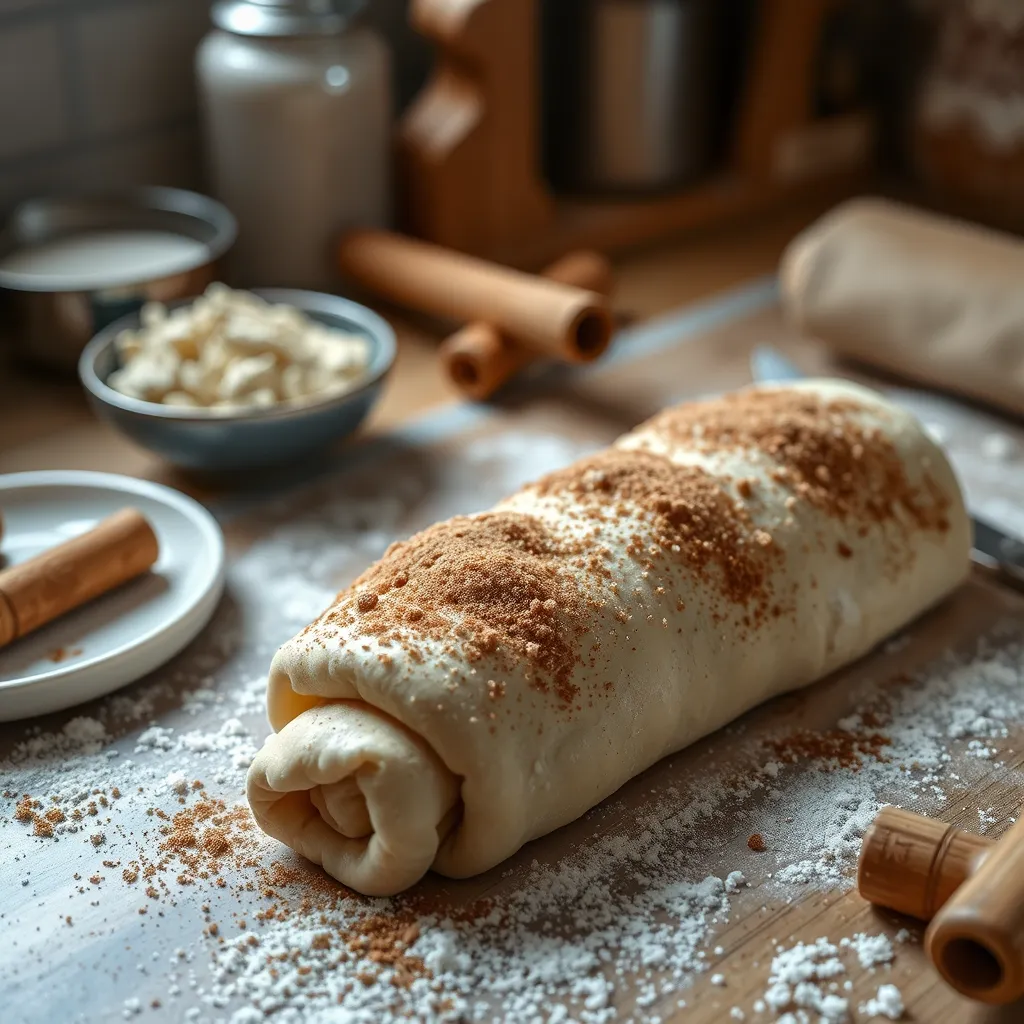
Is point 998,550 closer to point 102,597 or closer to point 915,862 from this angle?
point 915,862

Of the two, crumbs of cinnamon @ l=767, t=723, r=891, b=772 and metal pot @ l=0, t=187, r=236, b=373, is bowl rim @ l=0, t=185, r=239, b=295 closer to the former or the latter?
metal pot @ l=0, t=187, r=236, b=373

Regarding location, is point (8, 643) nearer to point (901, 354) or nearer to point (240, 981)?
point (240, 981)

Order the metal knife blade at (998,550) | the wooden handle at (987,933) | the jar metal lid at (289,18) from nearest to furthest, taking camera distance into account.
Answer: the wooden handle at (987,933)
the metal knife blade at (998,550)
the jar metal lid at (289,18)

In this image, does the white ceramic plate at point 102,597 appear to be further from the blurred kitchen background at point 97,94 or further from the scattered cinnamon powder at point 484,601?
the blurred kitchen background at point 97,94

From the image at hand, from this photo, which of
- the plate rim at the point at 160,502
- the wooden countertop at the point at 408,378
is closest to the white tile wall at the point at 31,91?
the wooden countertop at the point at 408,378

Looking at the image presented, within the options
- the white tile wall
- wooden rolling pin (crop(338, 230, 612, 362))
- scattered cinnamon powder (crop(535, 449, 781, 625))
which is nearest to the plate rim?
scattered cinnamon powder (crop(535, 449, 781, 625))

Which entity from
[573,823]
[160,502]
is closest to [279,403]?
[160,502]
